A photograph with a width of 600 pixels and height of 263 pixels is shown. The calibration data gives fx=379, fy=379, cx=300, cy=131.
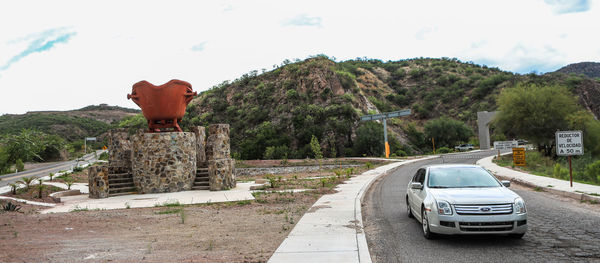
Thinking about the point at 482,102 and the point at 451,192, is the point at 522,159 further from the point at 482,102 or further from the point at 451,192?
the point at 482,102

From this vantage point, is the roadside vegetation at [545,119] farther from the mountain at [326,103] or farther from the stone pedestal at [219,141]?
the stone pedestal at [219,141]

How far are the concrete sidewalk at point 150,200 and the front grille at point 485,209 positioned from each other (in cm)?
916

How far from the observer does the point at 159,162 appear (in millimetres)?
17438

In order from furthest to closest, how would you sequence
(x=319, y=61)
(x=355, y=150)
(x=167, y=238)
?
(x=319, y=61) < (x=355, y=150) < (x=167, y=238)

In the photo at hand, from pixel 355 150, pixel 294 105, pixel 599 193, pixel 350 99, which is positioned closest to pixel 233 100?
pixel 294 105

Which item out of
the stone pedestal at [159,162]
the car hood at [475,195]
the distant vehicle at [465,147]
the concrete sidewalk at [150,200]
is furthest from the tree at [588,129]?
the stone pedestal at [159,162]

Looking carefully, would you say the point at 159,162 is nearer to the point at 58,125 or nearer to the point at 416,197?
the point at 416,197

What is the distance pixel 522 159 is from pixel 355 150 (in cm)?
2495

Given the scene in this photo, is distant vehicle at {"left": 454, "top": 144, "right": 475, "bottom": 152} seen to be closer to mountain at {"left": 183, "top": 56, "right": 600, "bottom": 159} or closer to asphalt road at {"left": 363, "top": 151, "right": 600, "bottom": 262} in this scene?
mountain at {"left": 183, "top": 56, "right": 600, "bottom": 159}

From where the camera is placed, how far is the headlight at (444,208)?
22.8 feet

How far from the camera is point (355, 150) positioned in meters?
50.4

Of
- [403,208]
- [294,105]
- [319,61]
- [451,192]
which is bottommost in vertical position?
[403,208]

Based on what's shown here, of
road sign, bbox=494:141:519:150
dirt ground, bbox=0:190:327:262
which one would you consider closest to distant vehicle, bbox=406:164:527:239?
dirt ground, bbox=0:190:327:262

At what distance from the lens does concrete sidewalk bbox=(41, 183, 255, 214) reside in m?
13.7
